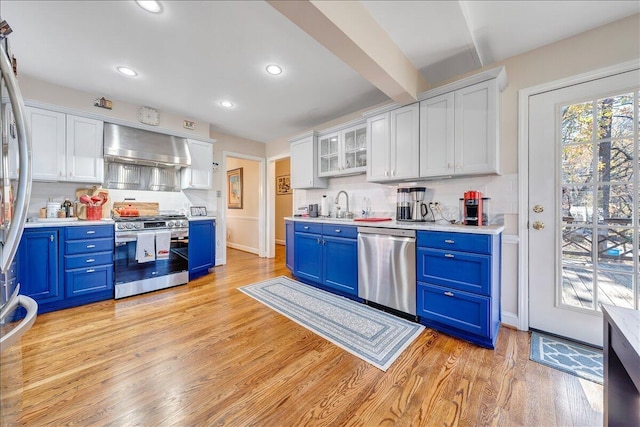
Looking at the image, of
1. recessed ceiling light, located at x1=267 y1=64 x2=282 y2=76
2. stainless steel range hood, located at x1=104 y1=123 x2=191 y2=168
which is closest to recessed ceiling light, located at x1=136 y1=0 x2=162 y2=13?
recessed ceiling light, located at x1=267 y1=64 x2=282 y2=76

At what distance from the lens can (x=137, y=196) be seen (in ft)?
11.7

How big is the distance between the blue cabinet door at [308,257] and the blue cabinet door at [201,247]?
1412mm

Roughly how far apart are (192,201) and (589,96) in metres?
4.84

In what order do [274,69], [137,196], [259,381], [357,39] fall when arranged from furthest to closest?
[137,196]
[274,69]
[357,39]
[259,381]

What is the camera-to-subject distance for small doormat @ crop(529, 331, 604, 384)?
1.61m

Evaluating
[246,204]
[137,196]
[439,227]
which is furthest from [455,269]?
[246,204]

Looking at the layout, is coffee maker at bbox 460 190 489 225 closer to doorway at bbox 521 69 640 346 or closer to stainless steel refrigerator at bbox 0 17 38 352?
doorway at bbox 521 69 640 346

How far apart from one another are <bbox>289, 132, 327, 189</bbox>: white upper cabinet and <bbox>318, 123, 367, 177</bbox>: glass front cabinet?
0.09m

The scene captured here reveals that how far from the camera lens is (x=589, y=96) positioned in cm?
192

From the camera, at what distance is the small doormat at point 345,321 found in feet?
6.17

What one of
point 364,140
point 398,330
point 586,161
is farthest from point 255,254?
point 586,161

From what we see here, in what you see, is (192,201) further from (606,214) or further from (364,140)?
(606,214)

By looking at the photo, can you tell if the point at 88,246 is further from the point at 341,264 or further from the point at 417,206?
the point at 417,206

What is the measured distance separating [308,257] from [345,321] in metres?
1.14
